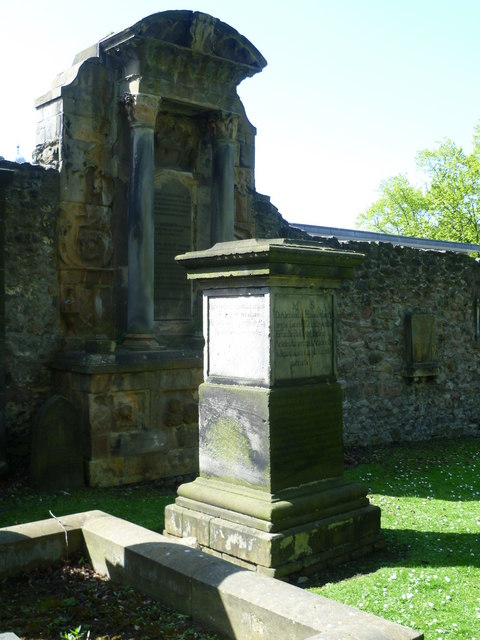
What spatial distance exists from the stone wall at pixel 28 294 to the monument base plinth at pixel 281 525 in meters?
3.32

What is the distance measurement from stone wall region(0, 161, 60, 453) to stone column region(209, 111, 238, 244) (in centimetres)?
214

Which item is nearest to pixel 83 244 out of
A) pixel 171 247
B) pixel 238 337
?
pixel 171 247

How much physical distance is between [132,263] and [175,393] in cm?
162

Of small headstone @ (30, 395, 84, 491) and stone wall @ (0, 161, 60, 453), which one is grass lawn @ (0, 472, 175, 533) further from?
stone wall @ (0, 161, 60, 453)

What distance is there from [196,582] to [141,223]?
5563 mm

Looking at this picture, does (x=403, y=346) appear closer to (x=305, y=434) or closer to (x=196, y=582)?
(x=305, y=434)

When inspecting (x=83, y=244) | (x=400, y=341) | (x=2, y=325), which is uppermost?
(x=83, y=244)

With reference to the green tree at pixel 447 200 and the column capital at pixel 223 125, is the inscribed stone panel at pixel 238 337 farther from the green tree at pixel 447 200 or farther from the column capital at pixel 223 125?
the green tree at pixel 447 200

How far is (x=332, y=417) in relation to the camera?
5293 millimetres

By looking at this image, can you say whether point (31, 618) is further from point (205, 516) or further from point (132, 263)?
point (132, 263)

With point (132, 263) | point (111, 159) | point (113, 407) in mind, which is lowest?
point (113, 407)

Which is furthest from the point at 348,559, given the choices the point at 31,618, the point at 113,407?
the point at 113,407

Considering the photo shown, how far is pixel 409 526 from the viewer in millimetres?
6000

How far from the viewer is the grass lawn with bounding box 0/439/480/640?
405 cm
